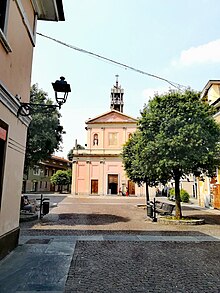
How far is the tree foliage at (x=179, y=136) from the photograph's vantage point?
10984 millimetres

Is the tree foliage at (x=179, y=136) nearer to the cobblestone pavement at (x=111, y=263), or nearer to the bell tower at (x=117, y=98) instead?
the cobblestone pavement at (x=111, y=263)

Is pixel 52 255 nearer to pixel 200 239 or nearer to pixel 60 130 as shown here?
pixel 200 239

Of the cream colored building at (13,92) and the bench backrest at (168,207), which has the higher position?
the cream colored building at (13,92)

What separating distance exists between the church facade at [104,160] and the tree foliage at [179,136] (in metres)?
26.2

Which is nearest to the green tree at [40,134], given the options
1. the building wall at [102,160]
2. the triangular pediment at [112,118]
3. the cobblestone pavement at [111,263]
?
the cobblestone pavement at [111,263]

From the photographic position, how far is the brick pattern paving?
4078 mm

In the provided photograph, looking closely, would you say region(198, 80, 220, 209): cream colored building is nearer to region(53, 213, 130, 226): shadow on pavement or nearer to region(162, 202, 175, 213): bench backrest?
region(162, 202, 175, 213): bench backrest

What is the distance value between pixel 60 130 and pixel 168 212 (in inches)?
406

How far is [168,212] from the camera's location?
13.1 m

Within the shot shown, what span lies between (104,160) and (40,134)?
77.6 ft

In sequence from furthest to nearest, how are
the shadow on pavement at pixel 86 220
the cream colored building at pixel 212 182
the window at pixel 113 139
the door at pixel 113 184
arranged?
the window at pixel 113 139
the door at pixel 113 184
the cream colored building at pixel 212 182
the shadow on pavement at pixel 86 220

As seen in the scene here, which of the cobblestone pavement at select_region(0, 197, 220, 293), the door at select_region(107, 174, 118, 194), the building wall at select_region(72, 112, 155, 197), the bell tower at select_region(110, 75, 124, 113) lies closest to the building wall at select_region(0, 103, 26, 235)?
the cobblestone pavement at select_region(0, 197, 220, 293)

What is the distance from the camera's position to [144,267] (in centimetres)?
507

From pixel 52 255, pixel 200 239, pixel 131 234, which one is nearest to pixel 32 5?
pixel 52 255
